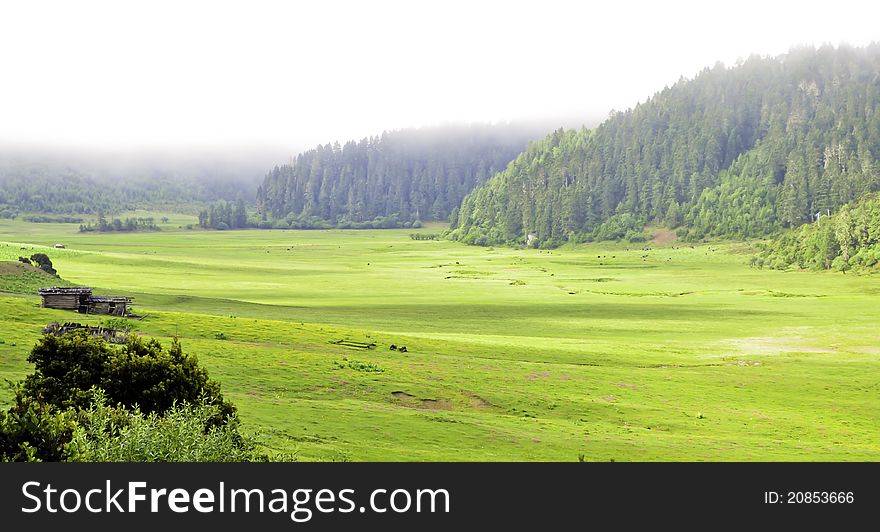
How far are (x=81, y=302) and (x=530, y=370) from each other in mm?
41370

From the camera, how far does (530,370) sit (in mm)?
69625

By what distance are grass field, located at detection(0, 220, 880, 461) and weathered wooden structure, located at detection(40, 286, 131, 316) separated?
68.2 inches

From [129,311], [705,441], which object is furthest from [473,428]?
[129,311]

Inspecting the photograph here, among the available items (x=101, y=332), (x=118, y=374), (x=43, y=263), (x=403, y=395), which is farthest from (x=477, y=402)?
(x=43, y=263)

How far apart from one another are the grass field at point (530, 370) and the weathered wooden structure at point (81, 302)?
1.73m

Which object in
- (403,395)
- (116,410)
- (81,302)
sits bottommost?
(403,395)

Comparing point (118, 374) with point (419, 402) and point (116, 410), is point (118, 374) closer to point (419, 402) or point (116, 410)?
point (116, 410)

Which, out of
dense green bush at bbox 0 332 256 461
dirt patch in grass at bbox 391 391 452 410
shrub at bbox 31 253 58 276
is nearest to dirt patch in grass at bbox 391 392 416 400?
dirt patch in grass at bbox 391 391 452 410

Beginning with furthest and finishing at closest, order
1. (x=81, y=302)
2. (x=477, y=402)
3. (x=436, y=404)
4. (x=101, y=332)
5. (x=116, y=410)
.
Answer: (x=81, y=302)
(x=101, y=332)
(x=477, y=402)
(x=436, y=404)
(x=116, y=410)

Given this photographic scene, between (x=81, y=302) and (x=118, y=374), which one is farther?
(x=81, y=302)

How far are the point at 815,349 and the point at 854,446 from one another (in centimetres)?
4284
